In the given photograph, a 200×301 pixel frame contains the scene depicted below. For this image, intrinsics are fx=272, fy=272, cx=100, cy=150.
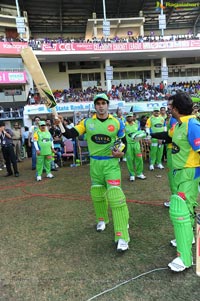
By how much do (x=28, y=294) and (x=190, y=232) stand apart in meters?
1.73

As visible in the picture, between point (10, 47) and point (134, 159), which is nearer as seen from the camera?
point (134, 159)

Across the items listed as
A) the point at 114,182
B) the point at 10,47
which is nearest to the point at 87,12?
the point at 10,47

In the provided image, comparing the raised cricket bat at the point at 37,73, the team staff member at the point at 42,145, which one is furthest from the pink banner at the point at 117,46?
the raised cricket bat at the point at 37,73

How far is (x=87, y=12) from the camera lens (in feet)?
107

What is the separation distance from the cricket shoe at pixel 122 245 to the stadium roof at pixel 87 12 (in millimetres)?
31734

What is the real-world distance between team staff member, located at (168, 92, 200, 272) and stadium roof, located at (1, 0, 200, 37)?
3129cm

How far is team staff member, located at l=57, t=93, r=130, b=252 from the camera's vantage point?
341cm

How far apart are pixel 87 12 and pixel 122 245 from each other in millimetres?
34340

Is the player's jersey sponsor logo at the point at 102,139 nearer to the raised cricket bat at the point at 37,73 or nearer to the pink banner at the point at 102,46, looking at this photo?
the raised cricket bat at the point at 37,73

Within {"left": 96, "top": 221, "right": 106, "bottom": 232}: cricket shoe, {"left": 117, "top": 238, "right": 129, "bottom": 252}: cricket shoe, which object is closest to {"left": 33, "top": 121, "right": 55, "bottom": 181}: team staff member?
{"left": 96, "top": 221, "right": 106, "bottom": 232}: cricket shoe

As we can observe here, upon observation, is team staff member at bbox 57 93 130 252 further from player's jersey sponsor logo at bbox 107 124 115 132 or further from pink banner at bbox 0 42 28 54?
pink banner at bbox 0 42 28 54

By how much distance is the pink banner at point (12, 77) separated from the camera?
23.9 m

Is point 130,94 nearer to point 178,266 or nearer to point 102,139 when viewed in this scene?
point 102,139

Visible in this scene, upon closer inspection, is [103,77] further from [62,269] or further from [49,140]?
[62,269]
